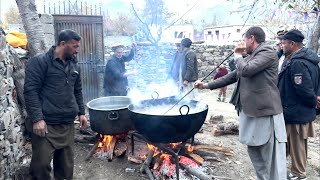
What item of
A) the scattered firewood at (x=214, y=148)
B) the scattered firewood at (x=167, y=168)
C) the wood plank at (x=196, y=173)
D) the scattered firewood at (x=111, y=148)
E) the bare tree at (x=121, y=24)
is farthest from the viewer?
the bare tree at (x=121, y=24)

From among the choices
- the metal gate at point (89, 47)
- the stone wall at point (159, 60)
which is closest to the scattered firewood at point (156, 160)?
the metal gate at point (89, 47)

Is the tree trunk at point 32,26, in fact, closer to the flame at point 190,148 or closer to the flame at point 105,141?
the flame at point 105,141

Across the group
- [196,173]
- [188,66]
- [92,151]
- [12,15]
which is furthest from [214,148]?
[12,15]

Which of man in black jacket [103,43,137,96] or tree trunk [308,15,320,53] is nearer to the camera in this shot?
man in black jacket [103,43,137,96]

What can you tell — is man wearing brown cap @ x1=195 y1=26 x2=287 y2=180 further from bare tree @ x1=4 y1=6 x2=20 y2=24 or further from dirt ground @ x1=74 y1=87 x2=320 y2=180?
bare tree @ x1=4 y1=6 x2=20 y2=24

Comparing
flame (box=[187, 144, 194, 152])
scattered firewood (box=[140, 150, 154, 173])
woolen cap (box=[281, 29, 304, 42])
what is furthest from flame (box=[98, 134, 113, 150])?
woolen cap (box=[281, 29, 304, 42])

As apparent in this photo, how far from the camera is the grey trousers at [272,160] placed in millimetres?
3172

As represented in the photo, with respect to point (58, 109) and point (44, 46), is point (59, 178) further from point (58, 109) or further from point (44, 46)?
point (44, 46)

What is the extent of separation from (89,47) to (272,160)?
504cm

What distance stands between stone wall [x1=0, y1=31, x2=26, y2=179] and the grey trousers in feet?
9.27

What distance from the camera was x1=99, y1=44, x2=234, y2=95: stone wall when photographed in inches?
441

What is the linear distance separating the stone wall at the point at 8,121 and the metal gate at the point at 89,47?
9.71 feet

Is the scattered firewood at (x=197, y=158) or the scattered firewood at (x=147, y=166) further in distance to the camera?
the scattered firewood at (x=197, y=158)

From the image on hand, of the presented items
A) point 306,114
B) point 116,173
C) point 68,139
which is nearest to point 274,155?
point 306,114
